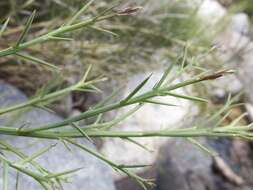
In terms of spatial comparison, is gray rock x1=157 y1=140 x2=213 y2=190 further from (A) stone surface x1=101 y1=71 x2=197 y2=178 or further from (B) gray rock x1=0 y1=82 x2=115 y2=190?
(B) gray rock x1=0 y1=82 x2=115 y2=190

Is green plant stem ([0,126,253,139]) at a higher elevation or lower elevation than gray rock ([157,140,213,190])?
lower

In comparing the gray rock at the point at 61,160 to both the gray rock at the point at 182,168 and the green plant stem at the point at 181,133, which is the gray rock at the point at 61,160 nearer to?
the green plant stem at the point at 181,133

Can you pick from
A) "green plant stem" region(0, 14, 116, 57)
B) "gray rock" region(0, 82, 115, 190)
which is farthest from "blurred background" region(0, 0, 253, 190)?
"green plant stem" region(0, 14, 116, 57)

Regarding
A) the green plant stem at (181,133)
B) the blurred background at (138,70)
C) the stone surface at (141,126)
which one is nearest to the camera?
the green plant stem at (181,133)

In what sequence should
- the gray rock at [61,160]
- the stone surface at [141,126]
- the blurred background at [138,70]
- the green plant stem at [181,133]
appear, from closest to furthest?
the green plant stem at [181,133] < the gray rock at [61,160] < the blurred background at [138,70] < the stone surface at [141,126]

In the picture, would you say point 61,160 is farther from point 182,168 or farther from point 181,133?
point 182,168

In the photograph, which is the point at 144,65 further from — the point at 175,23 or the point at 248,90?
the point at 248,90

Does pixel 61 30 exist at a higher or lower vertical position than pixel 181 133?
higher

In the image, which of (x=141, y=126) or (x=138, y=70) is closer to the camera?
(x=138, y=70)

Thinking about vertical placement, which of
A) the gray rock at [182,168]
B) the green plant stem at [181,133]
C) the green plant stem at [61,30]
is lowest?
the green plant stem at [181,133]

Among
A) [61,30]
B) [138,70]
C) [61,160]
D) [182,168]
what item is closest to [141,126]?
[182,168]

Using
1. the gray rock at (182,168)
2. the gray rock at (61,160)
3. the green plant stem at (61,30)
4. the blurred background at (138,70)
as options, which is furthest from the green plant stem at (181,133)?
the gray rock at (182,168)
